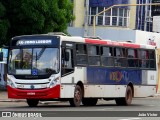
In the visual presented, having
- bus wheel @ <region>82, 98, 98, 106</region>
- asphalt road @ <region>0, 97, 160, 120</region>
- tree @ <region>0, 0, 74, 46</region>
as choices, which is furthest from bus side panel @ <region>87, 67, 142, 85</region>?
tree @ <region>0, 0, 74, 46</region>

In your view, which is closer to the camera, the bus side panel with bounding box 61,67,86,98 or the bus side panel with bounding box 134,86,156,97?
the bus side panel with bounding box 61,67,86,98

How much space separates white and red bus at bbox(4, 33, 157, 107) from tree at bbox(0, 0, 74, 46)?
10559mm

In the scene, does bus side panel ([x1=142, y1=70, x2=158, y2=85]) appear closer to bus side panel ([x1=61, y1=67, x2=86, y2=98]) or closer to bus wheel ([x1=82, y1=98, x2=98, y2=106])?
bus wheel ([x1=82, y1=98, x2=98, y2=106])

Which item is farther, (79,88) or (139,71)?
(139,71)

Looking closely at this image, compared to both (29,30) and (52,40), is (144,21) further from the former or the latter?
(52,40)

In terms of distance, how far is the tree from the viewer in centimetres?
4012

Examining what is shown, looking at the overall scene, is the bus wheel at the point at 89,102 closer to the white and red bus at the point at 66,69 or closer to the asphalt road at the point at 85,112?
the white and red bus at the point at 66,69

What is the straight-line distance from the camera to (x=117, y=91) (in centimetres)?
3055

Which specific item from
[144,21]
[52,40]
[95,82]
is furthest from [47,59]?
[144,21]

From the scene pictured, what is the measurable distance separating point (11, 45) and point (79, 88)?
3419 mm

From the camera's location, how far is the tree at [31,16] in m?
40.1

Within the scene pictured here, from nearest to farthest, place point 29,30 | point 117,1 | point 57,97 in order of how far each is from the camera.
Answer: point 57,97 → point 29,30 → point 117,1

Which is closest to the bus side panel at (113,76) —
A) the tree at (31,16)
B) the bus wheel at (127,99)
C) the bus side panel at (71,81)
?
the bus wheel at (127,99)

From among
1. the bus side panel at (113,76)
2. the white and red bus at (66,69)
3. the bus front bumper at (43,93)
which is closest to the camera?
the bus front bumper at (43,93)
